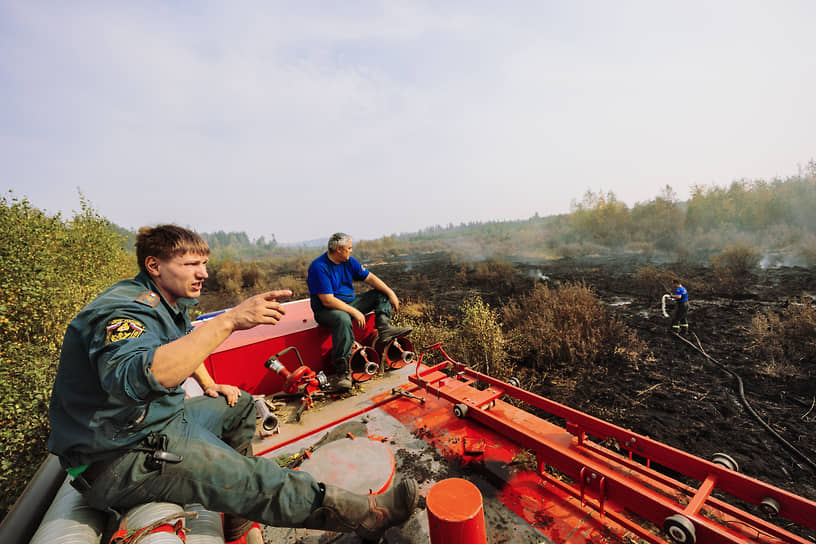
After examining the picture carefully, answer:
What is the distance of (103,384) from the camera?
1409 mm

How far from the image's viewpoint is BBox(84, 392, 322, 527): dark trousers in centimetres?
157

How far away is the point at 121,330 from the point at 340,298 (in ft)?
10.2

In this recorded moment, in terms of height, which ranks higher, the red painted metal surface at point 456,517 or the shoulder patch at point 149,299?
the shoulder patch at point 149,299

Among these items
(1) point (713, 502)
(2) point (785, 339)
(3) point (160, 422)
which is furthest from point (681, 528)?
(2) point (785, 339)

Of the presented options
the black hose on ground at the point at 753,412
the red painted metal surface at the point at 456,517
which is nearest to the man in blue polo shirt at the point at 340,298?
the red painted metal surface at the point at 456,517

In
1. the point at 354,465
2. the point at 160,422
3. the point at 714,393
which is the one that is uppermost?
the point at 160,422

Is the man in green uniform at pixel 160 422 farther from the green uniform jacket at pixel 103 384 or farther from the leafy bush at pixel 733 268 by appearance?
the leafy bush at pixel 733 268

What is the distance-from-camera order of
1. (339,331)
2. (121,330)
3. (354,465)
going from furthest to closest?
(339,331)
(354,465)
(121,330)

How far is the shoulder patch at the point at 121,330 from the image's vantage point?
1.48 m

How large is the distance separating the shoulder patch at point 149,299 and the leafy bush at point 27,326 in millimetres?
3958

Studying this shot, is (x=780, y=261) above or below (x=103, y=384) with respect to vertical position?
below

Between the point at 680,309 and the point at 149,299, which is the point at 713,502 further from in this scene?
the point at 680,309

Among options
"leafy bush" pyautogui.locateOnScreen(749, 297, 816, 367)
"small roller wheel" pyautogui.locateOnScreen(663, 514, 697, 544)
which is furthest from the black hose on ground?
"small roller wheel" pyautogui.locateOnScreen(663, 514, 697, 544)

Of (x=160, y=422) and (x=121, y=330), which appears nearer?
(x=121, y=330)
